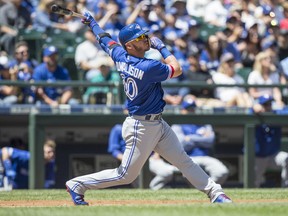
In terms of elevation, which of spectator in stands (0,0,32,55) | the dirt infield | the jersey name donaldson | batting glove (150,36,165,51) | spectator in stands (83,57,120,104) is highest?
spectator in stands (0,0,32,55)

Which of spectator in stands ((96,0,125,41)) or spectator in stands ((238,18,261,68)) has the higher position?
spectator in stands ((96,0,125,41))

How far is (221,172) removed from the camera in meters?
12.6

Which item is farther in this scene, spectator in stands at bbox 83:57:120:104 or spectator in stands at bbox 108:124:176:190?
spectator in stands at bbox 83:57:120:104

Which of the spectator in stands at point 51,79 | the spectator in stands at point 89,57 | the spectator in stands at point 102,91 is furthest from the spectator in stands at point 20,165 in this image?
the spectator in stands at point 89,57

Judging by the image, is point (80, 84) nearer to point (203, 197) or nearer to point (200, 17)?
point (203, 197)

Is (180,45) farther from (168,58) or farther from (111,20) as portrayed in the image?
(168,58)

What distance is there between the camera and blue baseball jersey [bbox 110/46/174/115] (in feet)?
25.7

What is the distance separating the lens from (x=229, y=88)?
13586mm

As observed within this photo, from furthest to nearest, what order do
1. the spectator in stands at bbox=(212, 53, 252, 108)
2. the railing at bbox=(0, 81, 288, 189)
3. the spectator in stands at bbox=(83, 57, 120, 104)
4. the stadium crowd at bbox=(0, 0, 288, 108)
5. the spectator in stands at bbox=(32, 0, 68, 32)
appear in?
1. the spectator in stands at bbox=(32, 0, 68, 32)
2. the spectator in stands at bbox=(212, 53, 252, 108)
3. the stadium crowd at bbox=(0, 0, 288, 108)
4. the spectator in stands at bbox=(83, 57, 120, 104)
5. the railing at bbox=(0, 81, 288, 189)

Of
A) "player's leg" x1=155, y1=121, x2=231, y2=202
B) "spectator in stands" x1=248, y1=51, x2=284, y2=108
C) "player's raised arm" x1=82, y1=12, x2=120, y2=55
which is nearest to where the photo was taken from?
"player's leg" x1=155, y1=121, x2=231, y2=202

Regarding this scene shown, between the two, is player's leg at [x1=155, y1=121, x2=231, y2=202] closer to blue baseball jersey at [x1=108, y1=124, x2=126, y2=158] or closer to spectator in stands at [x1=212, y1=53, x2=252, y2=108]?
blue baseball jersey at [x1=108, y1=124, x2=126, y2=158]

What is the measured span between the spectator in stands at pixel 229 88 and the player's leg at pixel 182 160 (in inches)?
207

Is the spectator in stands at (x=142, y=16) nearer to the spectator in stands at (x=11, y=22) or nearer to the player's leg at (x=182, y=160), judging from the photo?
the spectator in stands at (x=11, y=22)

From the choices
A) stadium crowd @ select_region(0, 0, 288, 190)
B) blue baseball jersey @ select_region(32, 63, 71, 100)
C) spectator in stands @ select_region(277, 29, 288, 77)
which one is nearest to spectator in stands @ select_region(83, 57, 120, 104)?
stadium crowd @ select_region(0, 0, 288, 190)
